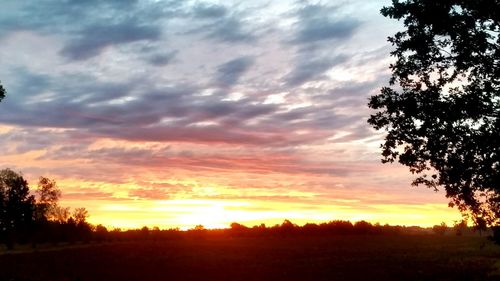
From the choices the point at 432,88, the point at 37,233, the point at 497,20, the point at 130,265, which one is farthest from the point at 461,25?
the point at 37,233

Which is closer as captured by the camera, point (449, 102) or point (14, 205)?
point (449, 102)

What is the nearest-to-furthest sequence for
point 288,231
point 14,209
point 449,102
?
point 449,102 < point 14,209 < point 288,231

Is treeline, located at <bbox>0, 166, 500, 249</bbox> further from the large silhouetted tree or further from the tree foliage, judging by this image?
the large silhouetted tree

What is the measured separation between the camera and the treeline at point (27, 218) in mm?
106625

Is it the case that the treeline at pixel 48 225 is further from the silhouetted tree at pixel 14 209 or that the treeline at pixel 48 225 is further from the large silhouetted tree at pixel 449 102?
the large silhouetted tree at pixel 449 102

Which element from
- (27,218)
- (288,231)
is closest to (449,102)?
(27,218)

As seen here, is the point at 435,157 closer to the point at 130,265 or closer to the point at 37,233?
the point at 130,265

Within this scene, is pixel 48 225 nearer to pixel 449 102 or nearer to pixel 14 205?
pixel 14 205

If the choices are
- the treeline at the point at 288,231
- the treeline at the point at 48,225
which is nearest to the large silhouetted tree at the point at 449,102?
the treeline at the point at 48,225

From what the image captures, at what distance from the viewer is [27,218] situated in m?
108

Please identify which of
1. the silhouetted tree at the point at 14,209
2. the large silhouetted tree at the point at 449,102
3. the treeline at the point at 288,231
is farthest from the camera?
the treeline at the point at 288,231

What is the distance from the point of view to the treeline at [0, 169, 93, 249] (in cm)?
10662

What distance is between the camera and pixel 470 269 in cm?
5356

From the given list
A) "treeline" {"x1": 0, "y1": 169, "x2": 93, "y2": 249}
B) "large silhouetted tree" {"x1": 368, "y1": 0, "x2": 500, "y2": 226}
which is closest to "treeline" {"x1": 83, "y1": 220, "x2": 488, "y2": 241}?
"treeline" {"x1": 0, "y1": 169, "x2": 93, "y2": 249}
